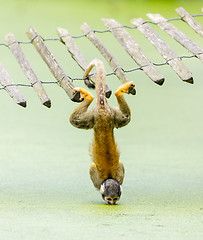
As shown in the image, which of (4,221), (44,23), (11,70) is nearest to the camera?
(4,221)

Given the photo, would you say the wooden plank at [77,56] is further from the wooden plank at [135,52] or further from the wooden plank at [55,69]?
the wooden plank at [135,52]

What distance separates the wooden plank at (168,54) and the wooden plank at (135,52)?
15 centimetres

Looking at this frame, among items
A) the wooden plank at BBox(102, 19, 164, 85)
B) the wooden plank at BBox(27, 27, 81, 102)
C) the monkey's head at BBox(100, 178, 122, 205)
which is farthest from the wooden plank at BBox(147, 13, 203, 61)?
the monkey's head at BBox(100, 178, 122, 205)

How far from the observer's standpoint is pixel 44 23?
11.0 metres

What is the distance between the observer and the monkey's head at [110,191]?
4812 millimetres

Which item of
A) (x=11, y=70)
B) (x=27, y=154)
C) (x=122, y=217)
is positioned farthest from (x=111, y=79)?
(x=122, y=217)

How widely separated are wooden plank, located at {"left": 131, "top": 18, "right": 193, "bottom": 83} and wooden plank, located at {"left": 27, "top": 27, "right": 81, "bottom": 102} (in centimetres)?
82

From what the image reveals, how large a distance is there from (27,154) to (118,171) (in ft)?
5.14

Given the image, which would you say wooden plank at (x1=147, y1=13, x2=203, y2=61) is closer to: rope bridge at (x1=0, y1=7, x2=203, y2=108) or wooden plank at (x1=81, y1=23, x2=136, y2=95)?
rope bridge at (x1=0, y1=7, x2=203, y2=108)

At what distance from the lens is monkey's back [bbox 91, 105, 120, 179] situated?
4.77 metres

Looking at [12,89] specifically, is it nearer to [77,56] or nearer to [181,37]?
[77,56]

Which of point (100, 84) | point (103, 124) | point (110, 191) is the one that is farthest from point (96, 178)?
point (100, 84)

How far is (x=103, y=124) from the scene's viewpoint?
476 centimetres

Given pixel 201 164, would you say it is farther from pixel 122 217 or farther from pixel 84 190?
pixel 122 217
